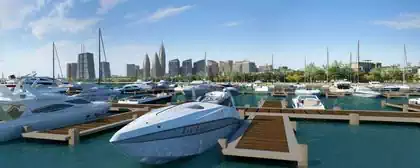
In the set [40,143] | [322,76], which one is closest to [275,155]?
[40,143]

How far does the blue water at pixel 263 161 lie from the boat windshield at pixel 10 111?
177cm

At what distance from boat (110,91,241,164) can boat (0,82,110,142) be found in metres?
8.26

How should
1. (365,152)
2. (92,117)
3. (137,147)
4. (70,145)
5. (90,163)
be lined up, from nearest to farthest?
1. (137,147)
2. (90,163)
3. (365,152)
4. (70,145)
5. (92,117)

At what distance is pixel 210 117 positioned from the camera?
12312 mm

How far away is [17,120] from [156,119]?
9531mm

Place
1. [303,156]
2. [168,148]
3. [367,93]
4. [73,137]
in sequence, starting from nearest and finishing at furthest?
[303,156]
[168,148]
[73,137]
[367,93]

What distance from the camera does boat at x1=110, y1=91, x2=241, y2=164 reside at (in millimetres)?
9664

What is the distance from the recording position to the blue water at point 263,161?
1137 cm

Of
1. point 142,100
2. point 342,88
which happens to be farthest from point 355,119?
point 342,88

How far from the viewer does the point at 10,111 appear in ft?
52.3

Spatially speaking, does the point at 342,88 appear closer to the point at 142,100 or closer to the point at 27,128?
the point at 142,100

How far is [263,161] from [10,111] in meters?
14.5

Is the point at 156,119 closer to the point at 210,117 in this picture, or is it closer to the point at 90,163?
the point at 210,117

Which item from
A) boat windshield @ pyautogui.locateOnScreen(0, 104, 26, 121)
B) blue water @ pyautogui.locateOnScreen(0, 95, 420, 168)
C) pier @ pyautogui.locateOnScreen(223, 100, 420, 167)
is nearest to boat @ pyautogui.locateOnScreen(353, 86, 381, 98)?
pier @ pyautogui.locateOnScreen(223, 100, 420, 167)
